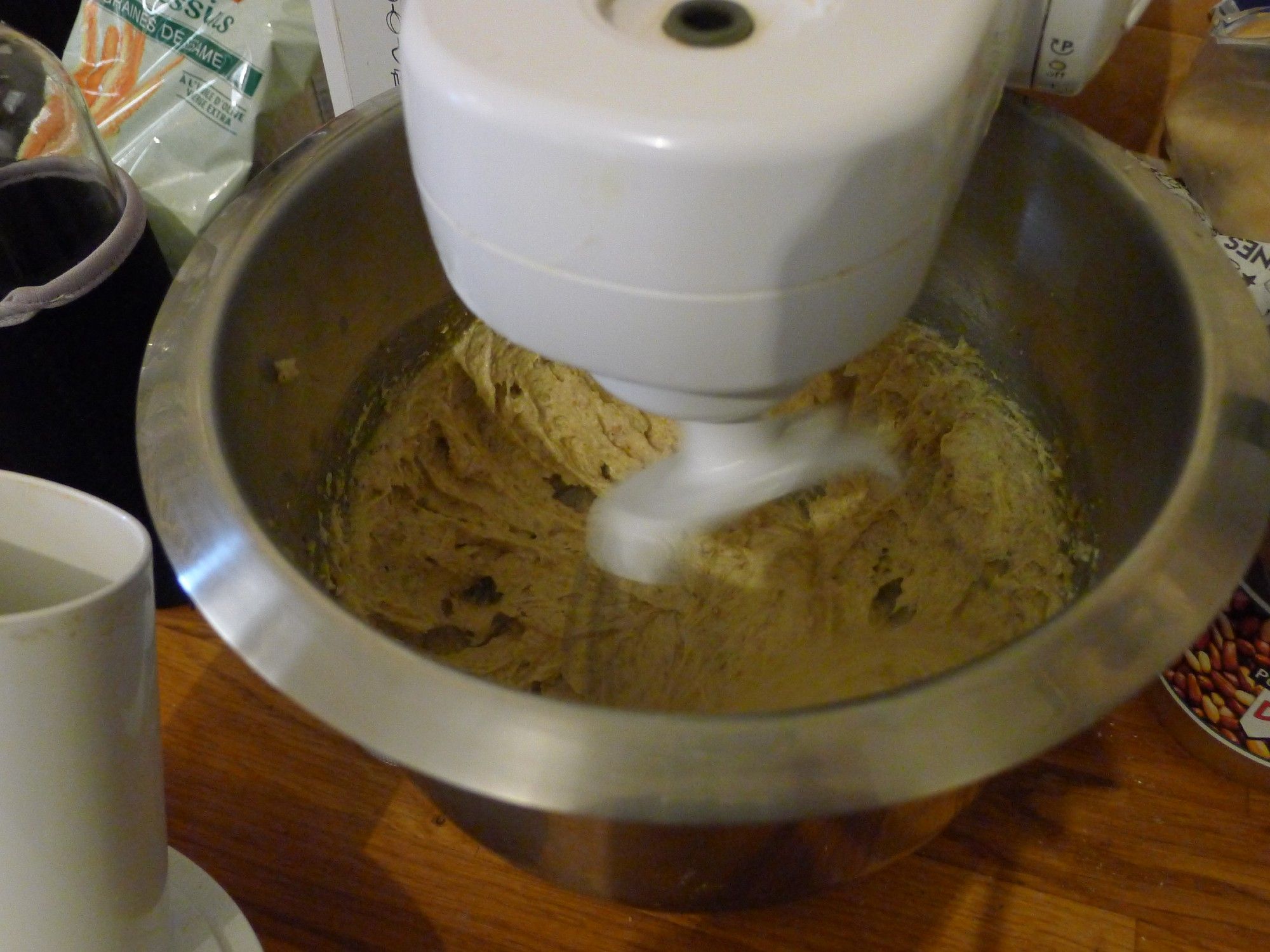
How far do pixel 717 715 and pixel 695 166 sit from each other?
0.48 feet

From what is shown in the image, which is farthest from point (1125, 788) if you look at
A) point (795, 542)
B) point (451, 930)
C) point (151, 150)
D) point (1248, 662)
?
point (151, 150)

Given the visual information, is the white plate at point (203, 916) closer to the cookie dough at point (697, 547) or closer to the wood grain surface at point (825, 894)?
the wood grain surface at point (825, 894)

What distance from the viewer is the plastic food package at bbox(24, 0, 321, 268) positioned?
0.60 meters

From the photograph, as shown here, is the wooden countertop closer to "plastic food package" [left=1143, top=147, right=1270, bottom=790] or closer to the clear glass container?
"plastic food package" [left=1143, top=147, right=1270, bottom=790]

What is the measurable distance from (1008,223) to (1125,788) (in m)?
0.28

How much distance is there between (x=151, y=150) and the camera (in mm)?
619

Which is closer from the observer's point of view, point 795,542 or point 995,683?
point 995,683

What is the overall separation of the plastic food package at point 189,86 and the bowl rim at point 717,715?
292mm

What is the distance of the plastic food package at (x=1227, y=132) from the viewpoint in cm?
51

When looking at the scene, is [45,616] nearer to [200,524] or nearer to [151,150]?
[200,524]

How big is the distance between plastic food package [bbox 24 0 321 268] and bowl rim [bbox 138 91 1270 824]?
0.29 meters

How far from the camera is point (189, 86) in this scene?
61cm

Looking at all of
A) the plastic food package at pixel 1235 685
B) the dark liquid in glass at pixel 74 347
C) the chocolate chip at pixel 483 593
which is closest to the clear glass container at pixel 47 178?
the dark liquid in glass at pixel 74 347

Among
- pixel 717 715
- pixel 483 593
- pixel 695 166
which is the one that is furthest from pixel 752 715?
pixel 483 593
